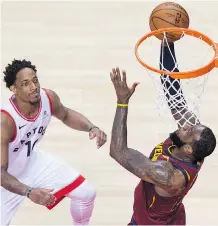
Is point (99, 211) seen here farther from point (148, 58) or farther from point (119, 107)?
point (148, 58)

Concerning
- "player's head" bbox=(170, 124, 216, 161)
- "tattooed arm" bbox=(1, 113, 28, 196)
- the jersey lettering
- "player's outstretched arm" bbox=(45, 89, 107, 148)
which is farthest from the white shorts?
"player's head" bbox=(170, 124, 216, 161)

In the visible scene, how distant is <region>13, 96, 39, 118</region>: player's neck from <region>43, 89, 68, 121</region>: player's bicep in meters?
0.19

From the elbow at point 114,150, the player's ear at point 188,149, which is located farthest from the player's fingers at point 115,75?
the player's ear at point 188,149

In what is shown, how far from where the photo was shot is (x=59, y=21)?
988 centimetres

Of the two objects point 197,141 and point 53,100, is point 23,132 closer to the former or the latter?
point 53,100

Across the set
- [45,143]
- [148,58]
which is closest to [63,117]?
[45,143]

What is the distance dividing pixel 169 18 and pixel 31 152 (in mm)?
1573

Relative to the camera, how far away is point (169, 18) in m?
5.38

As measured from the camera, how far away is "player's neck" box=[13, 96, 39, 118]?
499 cm

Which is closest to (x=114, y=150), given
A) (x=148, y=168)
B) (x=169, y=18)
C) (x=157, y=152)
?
(x=148, y=168)

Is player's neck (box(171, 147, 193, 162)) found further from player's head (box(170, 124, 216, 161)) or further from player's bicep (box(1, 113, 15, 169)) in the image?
player's bicep (box(1, 113, 15, 169))

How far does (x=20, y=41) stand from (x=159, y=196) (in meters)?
5.34

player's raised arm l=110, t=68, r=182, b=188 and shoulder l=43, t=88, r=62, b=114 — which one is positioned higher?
shoulder l=43, t=88, r=62, b=114

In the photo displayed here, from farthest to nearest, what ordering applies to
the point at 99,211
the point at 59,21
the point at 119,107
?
the point at 59,21 → the point at 99,211 → the point at 119,107
